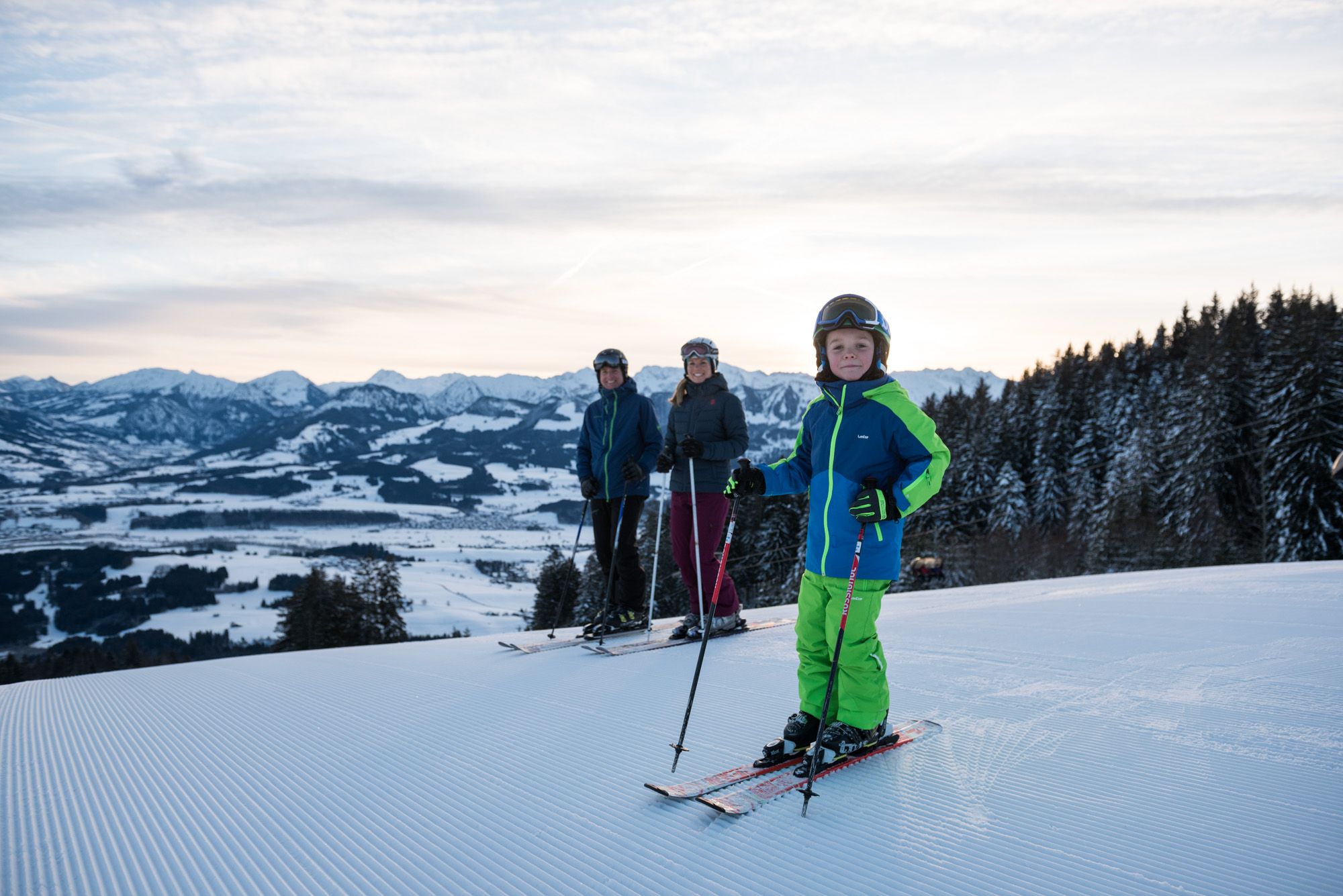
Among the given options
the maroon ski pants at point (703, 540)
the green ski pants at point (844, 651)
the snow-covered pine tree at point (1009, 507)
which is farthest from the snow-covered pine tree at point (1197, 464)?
the green ski pants at point (844, 651)

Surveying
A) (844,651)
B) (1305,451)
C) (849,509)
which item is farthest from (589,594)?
(849,509)

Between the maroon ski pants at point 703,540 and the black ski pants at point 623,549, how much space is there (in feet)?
1.10

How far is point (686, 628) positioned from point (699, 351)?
203 cm

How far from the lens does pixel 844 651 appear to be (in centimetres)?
293

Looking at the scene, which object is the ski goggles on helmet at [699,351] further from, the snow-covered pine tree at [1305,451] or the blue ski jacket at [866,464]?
the snow-covered pine tree at [1305,451]

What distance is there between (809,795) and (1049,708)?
1683mm

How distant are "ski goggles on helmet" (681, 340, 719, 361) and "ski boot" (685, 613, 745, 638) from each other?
1.91 m

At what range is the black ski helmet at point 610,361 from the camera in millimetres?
5680

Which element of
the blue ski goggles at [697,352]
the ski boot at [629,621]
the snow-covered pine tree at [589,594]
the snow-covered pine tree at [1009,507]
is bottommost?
the snow-covered pine tree at [589,594]

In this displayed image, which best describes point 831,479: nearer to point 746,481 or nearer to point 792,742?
point 746,481

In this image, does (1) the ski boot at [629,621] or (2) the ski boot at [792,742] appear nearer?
(2) the ski boot at [792,742]

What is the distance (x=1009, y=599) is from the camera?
22.9 feet

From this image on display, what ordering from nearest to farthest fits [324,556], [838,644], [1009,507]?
[838,644], [1009,507], [324,556]

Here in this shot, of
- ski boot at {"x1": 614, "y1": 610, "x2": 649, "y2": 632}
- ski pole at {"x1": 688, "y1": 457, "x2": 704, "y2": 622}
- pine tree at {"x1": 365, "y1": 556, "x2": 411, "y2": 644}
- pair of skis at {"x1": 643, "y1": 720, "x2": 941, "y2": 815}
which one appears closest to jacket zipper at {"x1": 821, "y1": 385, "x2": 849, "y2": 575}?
pair of skis at {"x1": 643, "y1": 720, "x2": 941, "y2": 815}
